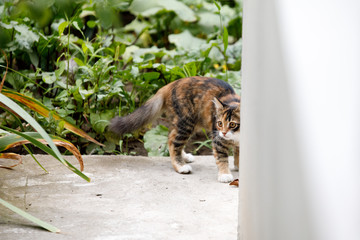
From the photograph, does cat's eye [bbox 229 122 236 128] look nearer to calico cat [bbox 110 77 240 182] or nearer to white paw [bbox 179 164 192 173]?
→ calico cat [bbox 110 77 240 182]

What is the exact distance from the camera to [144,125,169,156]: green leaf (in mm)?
3554

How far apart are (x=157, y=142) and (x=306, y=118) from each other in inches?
98.7

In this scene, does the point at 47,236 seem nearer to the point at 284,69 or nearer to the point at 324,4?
the point at 284,69

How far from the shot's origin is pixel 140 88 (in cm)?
393

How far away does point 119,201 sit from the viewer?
96.7 inches

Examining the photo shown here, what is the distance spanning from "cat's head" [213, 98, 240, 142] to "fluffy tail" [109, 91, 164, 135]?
42 centimetres

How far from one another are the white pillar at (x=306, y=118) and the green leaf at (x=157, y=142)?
2126 millimetres

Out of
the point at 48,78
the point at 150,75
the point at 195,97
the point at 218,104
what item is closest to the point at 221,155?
the point at 218,104

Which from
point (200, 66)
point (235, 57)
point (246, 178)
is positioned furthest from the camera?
point (235, 57)

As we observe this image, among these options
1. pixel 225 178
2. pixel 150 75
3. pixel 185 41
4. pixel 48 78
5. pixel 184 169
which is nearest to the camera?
pixel 225 178

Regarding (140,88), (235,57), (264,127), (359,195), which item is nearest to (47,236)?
(264,127)

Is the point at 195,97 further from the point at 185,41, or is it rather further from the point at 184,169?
the point at 185,41

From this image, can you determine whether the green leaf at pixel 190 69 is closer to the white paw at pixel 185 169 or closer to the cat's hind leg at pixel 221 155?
the cat's hind leg at pixel 221 155

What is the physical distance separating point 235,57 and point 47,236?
10.5 ft
